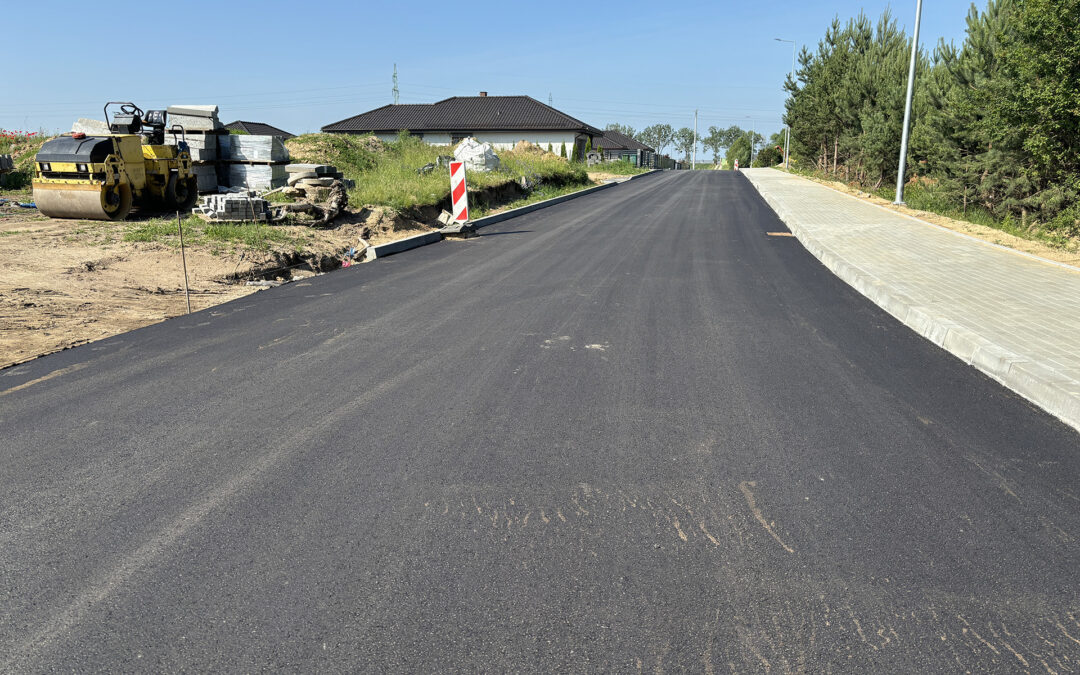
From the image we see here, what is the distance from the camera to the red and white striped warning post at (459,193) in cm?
1454

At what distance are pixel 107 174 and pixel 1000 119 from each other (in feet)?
56.6

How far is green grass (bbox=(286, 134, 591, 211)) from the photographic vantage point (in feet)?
53.5

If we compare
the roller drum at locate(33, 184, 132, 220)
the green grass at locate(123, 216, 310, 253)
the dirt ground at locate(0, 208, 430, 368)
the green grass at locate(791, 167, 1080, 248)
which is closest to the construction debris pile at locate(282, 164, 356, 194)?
the dirt ground at locate(0, 208, 430, 368)

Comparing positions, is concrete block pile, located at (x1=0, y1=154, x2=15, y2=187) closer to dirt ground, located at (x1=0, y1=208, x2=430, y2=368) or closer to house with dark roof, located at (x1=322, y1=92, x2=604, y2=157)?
dirt ground, located at (x1=0, y1=208, x2=430, y2=368)

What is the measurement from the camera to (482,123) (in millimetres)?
56031

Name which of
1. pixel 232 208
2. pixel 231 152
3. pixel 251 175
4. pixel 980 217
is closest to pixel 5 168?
pixel 231 152

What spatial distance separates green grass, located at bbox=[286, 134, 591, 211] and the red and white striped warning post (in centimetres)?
143

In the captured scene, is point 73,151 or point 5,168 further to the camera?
point 5,168

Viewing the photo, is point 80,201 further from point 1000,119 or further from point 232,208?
point 1000,119

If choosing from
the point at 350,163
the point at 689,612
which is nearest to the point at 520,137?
the point at 350,163

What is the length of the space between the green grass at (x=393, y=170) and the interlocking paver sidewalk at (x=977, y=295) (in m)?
9.00

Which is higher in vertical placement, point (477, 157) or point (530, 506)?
point (477, 157)

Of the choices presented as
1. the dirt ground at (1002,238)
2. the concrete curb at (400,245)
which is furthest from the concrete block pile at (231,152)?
the dirt ground at (1002,238)

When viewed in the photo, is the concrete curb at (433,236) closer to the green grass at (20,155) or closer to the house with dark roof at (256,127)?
the green grass at (20,155)
